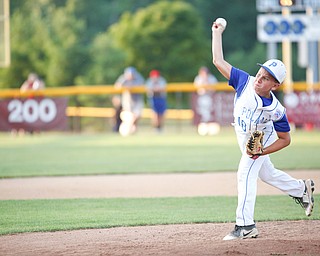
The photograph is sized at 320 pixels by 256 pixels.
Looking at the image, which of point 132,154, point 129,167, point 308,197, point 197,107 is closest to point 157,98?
point 197,107

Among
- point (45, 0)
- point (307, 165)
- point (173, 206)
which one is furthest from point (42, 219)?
point (45, 0)

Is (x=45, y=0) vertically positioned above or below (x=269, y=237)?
above

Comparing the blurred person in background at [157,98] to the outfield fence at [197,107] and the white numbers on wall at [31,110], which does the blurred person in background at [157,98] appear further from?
the white numbers on wall at [31,110]

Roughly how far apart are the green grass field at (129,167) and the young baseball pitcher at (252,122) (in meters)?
1.41

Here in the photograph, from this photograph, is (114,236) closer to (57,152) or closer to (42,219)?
(42,219)

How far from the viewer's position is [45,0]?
4809 centimetres

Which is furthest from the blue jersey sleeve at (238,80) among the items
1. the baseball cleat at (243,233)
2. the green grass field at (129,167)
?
the green grass field at (129,167)

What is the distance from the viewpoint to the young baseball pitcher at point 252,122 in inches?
301

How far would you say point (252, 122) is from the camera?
773 centimetres

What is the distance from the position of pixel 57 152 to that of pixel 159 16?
23.8 meters

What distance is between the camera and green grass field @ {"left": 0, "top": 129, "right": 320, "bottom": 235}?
30.6 feet

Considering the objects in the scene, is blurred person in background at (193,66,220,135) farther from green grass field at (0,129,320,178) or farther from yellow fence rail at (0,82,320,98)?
green grass field at (0,129,320,178)

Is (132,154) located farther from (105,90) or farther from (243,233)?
(243,233)

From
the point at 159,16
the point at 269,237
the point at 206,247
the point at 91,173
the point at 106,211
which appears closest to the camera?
the point at 206,247
